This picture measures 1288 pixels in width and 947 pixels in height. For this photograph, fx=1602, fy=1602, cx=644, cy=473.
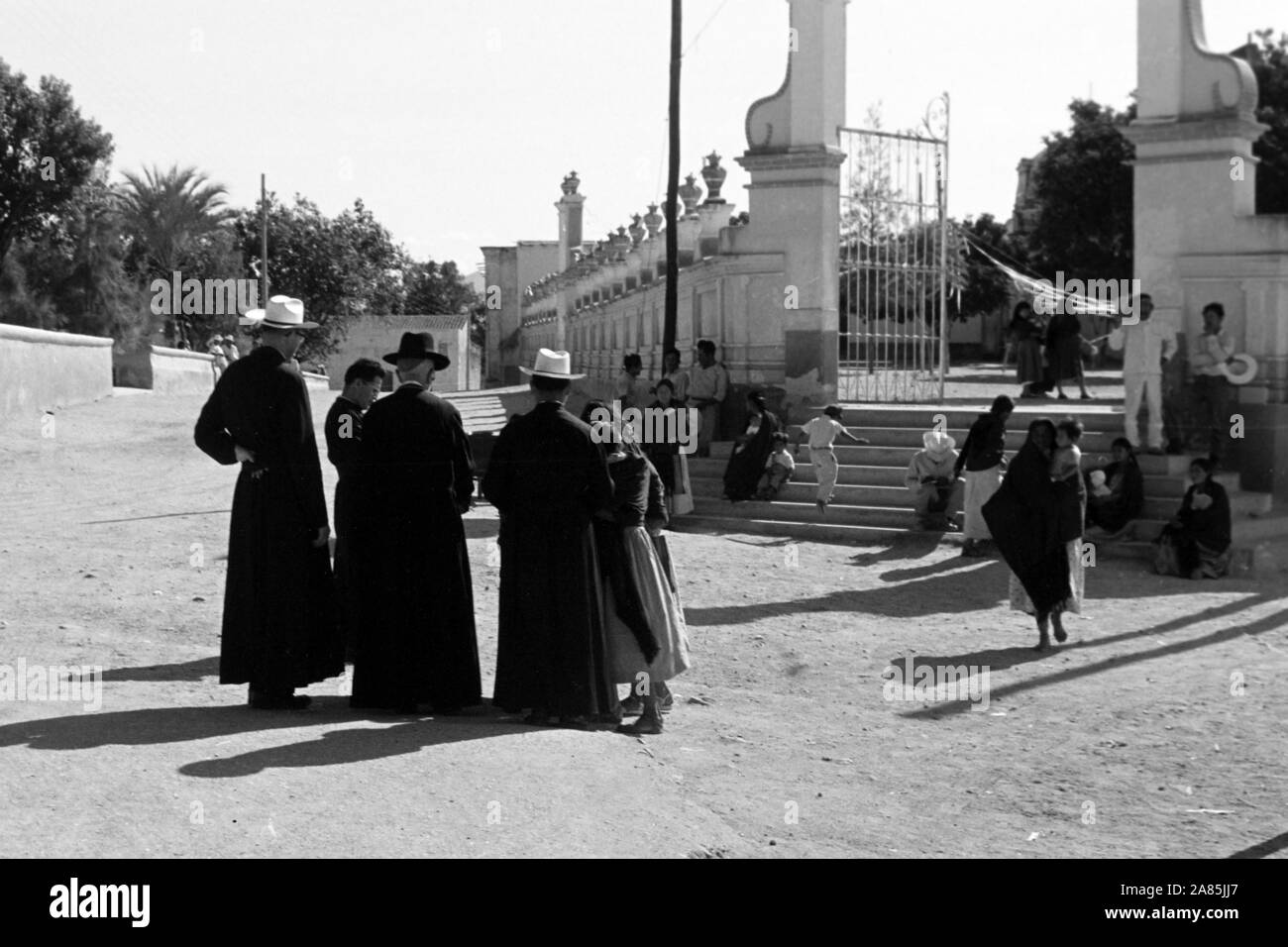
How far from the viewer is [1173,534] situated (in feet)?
44.5

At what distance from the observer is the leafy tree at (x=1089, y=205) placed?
41.2 m

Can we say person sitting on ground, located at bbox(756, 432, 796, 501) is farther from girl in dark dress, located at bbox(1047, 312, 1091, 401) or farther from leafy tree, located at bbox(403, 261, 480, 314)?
leafy tree, located at bbox(403, 261, 480, 314)

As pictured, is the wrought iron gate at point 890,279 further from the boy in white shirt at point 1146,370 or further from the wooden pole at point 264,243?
the wooden pole at point 264,243

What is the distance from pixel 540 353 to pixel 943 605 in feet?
19.2

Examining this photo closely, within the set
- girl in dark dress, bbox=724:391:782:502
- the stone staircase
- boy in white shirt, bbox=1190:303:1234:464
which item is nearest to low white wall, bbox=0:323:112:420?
the stone staircase

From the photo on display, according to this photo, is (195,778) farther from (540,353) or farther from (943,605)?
(943,605)

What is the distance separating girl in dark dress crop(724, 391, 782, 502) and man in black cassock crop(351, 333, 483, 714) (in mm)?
9065

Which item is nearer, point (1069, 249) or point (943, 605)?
point (943, 605)

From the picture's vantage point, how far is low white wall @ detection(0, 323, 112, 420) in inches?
880

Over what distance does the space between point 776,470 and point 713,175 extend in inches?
217

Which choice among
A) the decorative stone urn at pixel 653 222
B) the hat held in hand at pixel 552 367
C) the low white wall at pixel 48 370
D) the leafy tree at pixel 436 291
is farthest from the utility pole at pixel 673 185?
the leafy tree at pixel 436 291

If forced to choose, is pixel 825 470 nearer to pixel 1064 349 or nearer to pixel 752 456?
pixel 752 456
